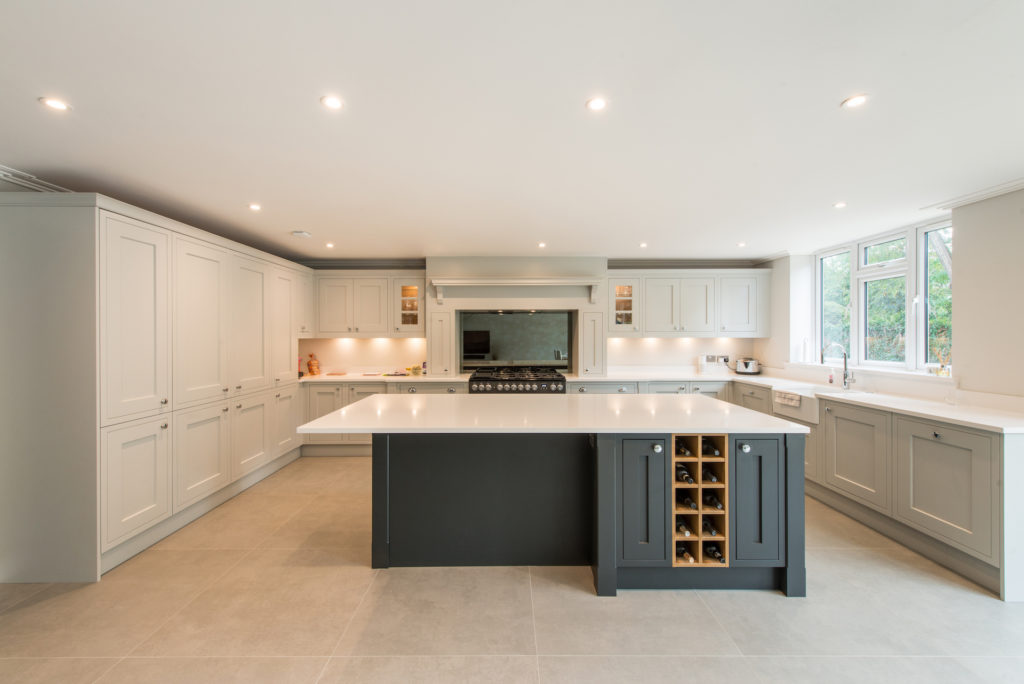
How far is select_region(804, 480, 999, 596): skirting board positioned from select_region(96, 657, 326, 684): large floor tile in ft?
10.9

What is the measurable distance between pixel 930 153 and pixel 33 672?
471cm

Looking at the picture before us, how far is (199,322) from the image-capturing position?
2990 mm

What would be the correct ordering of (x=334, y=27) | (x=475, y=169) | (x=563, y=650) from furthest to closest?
(x=475, y=169) → (x=563, y=650) → (x=334, y=27)

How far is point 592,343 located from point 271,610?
12.5 ft

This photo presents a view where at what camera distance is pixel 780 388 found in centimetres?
386

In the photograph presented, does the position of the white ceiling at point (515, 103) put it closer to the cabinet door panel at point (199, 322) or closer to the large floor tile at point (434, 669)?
the cabinet door panel at point (199, 322)

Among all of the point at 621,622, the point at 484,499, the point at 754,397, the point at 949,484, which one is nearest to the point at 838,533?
the point at 949,484

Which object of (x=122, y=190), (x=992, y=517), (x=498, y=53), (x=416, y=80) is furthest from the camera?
(x=122, y=190)

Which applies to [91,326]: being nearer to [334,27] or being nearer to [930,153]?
[334,27]

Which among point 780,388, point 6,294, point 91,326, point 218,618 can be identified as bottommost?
point 218,618

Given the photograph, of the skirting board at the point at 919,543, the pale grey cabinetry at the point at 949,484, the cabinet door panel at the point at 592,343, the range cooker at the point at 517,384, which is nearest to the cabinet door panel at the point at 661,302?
the cabinet door panel at the point at 592,343

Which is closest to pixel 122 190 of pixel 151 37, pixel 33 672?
pixel 151 37

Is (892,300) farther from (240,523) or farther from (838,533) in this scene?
(240,523)

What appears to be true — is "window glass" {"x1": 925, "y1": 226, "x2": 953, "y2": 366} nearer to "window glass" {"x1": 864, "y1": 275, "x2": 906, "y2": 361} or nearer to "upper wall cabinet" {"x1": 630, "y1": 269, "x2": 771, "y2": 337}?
"window glass" {"x1": 864, "y1": 275, "x2": 906, "y2": 361}
